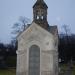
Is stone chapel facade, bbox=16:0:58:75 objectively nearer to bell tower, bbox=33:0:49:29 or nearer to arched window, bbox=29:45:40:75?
arched window, bbox=29:45:40:75

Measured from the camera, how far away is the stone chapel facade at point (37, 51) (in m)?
29.2

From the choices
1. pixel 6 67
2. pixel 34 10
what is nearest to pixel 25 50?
pixel 34 10

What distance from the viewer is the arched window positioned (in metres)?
29.5

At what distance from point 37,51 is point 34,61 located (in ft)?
3.70

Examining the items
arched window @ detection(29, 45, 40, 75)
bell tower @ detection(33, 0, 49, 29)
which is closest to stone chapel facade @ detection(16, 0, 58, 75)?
arched window @ detection(29, 45, 40, 75)

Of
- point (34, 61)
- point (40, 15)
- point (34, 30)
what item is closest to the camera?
point (34, 61)

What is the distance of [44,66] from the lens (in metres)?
29.2

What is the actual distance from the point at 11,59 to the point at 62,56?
13241 millimetres

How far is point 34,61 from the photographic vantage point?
2956cm

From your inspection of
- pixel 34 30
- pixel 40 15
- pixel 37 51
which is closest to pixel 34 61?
pixel 37 51

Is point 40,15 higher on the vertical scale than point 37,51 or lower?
higher

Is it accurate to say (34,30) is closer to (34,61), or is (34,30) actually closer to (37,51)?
(37,51)

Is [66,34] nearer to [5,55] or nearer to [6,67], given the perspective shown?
[5,55]

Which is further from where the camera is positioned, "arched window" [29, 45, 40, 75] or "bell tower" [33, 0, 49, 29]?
"bell tower" [33, 0, 49, 29]
